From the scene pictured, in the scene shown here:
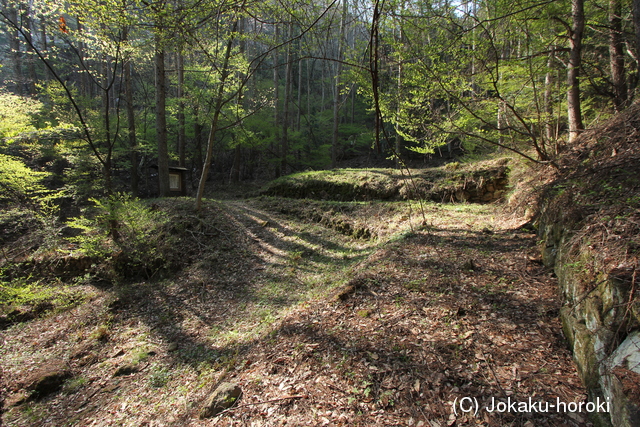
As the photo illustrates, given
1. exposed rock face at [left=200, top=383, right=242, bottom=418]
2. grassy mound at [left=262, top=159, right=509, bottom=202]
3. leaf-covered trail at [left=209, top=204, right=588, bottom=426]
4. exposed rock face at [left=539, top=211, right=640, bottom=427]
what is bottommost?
exposed rock face at [left=200, top=383, right=242, bottom=418]

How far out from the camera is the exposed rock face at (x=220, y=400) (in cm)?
259

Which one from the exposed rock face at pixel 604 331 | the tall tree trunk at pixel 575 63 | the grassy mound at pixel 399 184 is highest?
the tall tree trunk at pixel 575 63

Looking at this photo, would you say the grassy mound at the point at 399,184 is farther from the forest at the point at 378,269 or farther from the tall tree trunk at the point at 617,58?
the tall tree trunk at the point at 617,58

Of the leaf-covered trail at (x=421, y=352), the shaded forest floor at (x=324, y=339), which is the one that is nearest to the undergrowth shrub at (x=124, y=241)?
the shaded forest floor at (x=324, y=339)

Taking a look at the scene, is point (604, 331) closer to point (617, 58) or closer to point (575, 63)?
point (575, 63)

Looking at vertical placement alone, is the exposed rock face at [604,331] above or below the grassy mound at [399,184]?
below

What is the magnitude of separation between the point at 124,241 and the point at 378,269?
237 inches

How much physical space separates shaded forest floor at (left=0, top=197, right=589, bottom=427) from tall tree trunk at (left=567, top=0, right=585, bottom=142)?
82.9 inches

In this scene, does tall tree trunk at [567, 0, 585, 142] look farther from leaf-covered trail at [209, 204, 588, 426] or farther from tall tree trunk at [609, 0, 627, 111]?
leaf-covered trail at [209, 204, 588, 426]

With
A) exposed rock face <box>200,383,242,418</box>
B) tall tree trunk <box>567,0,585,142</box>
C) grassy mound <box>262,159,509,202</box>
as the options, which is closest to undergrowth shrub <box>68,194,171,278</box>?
exposed rock face <box>200,383,242,418</box>

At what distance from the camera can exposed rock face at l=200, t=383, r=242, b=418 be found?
259 centimetres

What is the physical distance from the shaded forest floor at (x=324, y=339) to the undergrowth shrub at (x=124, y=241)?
0.47m

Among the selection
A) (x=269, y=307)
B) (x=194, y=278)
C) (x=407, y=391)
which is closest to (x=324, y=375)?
(x=407, y=391)

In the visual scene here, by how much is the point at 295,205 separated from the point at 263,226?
1.76 m
